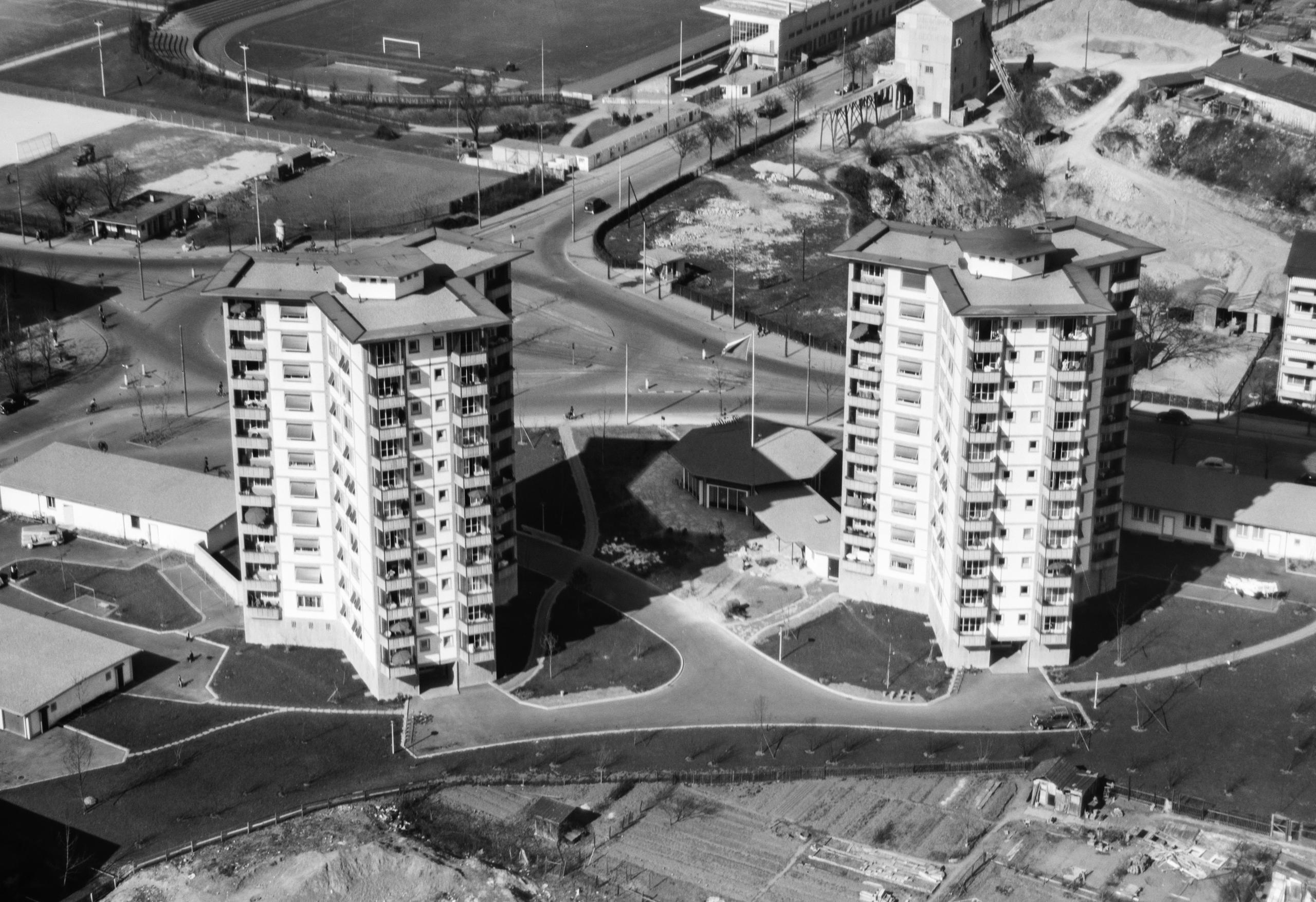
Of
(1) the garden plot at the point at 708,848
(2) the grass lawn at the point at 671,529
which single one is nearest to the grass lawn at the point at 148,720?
(1) the garden plot at the point at 708,848

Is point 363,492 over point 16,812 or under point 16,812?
over

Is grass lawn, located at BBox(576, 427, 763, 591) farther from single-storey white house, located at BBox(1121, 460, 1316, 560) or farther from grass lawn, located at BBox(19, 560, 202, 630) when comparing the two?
grass lawn, located at BBox(19, 560, 202, 630)

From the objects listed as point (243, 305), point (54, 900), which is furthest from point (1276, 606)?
point (54, 900)

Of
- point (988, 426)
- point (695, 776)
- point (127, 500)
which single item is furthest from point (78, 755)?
point (988, 426)

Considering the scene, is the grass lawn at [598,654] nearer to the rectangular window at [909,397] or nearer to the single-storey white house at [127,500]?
the rectangular window at [909,397]

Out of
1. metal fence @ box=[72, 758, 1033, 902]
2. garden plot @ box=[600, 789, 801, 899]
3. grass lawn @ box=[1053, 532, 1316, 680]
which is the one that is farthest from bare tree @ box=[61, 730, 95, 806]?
grass lawn @ box=[1053, 532, 1316, 680]

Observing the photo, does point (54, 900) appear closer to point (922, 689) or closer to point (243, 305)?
point (243, 305)

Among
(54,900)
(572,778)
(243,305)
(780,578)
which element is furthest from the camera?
(780,578)
